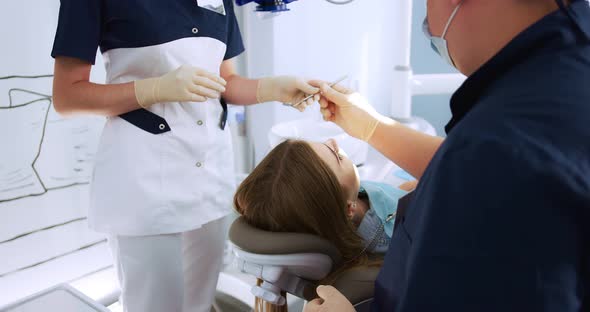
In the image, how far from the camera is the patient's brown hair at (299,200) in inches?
51.2

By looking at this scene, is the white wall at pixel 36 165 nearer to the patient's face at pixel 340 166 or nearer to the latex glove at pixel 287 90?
the latex glove at pixel 287 90

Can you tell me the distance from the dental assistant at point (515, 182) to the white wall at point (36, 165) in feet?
4.83

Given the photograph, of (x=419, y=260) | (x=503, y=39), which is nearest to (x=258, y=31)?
(x=503, y=39)

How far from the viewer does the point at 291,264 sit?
1194 millimetres

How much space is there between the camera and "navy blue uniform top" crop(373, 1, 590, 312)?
1.96ft

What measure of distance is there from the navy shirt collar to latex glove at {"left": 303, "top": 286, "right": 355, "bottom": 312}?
0.58m

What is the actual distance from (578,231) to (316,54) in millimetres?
2027

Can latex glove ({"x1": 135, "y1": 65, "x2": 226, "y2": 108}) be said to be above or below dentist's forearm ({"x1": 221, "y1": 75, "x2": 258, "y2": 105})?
above

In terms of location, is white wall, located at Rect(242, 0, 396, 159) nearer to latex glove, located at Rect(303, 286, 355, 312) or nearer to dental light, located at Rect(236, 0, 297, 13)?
dental light, located at Rect(236, 0, 297, 13)

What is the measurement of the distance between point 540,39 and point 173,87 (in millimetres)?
870

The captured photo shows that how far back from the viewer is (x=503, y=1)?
2.41ft

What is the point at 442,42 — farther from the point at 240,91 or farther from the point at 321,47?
the point at 321,47

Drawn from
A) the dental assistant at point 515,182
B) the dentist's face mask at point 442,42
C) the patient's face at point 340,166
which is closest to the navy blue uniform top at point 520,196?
the dental assistant at point 515,182

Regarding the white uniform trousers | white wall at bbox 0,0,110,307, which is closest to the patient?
the white uniform trousers
